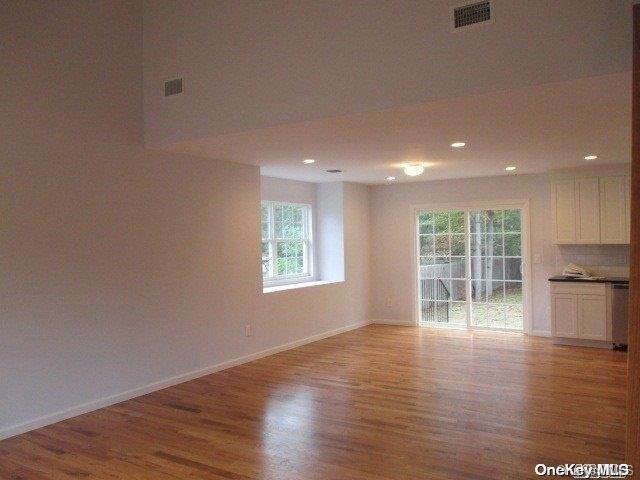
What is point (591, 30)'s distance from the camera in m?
2.89

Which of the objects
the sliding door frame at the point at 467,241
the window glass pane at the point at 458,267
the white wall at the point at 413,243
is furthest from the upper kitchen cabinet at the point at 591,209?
the window glass pane at the point at 458,267

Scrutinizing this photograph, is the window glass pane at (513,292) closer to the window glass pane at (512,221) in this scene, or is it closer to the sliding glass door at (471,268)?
the sliding glass door at (471,268)

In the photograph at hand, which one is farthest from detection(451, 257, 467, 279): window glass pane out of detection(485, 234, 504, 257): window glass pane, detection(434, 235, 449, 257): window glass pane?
detection(485, 234, 504, 257): window glass pane

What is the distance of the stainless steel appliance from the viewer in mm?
6172

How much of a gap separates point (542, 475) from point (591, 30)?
2.52 m

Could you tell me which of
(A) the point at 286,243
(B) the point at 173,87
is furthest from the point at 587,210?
(B) the point at 173,87

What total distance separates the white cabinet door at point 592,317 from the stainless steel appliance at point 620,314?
105mm

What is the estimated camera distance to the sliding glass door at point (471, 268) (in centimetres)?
740

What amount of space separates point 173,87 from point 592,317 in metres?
5.46

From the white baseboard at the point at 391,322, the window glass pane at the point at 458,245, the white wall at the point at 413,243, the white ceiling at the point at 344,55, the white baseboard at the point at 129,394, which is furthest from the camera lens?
the white baseboard at the point at 391,322

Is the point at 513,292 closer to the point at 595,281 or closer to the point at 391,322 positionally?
the point at 595,281

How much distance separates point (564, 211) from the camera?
6.71 meters

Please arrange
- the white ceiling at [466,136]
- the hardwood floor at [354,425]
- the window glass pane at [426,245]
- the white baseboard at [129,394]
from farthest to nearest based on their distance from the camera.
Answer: the window glass pane at [426,245]
the white baseboard at [129,394]
the white ceiling at [466,136]
the hardwood floor at [354,425]

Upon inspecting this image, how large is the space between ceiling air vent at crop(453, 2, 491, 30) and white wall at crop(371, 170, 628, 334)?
4141mm
